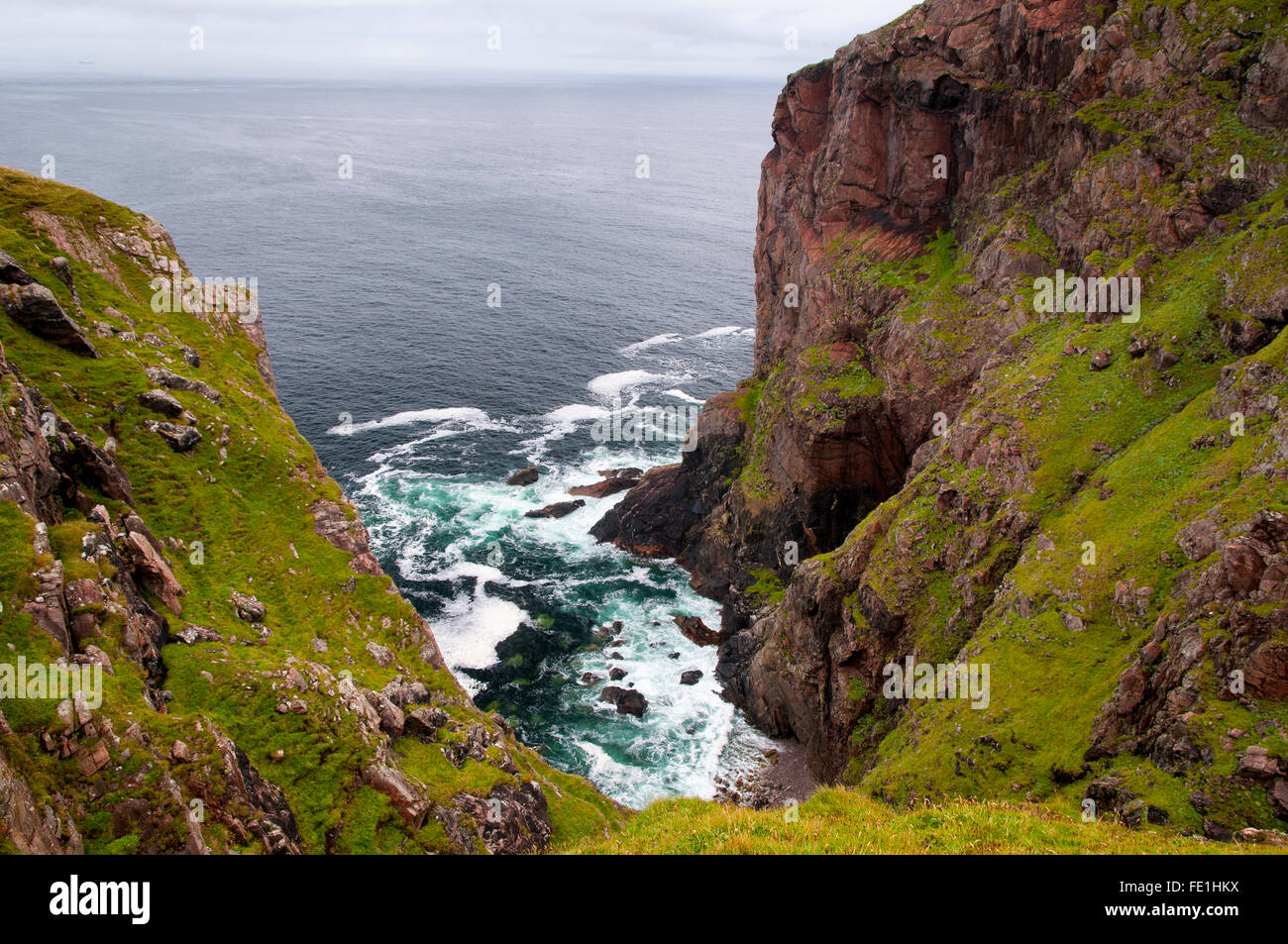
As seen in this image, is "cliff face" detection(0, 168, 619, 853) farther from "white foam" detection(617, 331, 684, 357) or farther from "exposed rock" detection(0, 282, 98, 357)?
"white foam" detection(617, 331, 684, 357)

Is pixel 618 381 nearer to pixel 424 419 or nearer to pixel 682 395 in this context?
pixel 682 395

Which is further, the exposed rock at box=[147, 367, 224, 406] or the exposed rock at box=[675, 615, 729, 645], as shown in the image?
the exposed rock at box=[675, 615, 729, 645]

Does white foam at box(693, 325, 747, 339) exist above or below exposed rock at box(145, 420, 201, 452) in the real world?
above

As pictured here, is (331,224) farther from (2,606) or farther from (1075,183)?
(2,606)

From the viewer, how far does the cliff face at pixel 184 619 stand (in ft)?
68.4

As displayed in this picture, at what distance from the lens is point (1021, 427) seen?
46375 millimetres

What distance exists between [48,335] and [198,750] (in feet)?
88.6

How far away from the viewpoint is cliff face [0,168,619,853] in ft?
68.4

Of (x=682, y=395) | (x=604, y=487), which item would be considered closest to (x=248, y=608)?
(x=604, y=487)

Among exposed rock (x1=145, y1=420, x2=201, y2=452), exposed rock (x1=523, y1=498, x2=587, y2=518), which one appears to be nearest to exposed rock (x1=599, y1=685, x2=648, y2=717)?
exposed rock (x1=523, y1=498, x2=587, y2=518)

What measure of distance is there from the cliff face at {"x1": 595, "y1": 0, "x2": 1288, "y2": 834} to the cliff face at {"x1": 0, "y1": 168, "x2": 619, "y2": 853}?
70.6 ft

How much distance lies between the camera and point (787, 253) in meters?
82.9

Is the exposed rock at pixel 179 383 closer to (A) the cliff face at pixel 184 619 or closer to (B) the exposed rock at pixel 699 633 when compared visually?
(A) the cliff face at pixel 184 619
